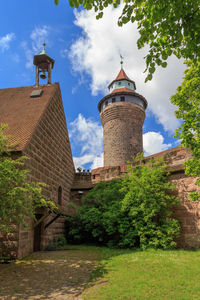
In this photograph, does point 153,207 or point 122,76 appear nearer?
point 153,207

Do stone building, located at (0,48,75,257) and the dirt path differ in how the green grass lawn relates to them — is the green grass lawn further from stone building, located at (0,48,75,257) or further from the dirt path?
stone building, located at (0,48,75,257)

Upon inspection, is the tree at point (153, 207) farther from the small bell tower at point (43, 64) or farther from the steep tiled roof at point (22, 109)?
the small bell tower at point (43, 64)

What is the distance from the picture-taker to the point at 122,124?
2514 centimetres

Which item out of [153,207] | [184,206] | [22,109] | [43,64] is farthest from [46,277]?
[43,64]

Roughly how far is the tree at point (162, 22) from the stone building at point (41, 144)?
6310mm

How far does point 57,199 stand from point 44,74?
28.9ft

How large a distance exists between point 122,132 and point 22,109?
14275 mm

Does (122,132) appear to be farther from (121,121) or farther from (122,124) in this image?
(121,121)

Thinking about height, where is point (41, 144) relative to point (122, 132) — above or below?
below

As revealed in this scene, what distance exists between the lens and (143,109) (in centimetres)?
2708

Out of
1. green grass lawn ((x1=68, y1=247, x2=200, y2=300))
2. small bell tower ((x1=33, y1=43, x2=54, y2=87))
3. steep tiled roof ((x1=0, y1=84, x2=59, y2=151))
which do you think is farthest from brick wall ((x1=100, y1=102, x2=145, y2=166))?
green grass lawn ((x1=68, y1=247, x2=200, y2=300))

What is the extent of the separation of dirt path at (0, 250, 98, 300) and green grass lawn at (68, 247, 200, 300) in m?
0.36

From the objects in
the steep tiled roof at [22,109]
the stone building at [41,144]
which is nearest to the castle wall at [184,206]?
the stone building at [41,144]

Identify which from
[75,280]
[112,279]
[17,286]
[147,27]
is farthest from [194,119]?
[17,286]
